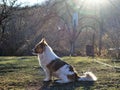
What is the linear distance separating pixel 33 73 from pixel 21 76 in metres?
0.84

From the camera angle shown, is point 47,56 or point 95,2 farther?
point 95,2

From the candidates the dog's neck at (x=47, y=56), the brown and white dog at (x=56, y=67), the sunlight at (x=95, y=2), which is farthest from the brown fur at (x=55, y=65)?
the sunlight at (x=95, y=2)

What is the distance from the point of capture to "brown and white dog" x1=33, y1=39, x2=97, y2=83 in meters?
10.1

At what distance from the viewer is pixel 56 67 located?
10.2 m

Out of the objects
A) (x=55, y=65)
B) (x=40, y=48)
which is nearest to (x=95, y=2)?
(x=40, y=48)

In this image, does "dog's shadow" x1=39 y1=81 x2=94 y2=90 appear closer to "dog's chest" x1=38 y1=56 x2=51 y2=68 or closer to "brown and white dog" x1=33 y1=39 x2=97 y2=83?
"brown and white dog" x1=33 y1=39 x2=97 y2=83

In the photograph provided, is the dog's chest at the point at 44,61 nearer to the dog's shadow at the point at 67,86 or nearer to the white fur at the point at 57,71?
the white fur at the point at 57,71

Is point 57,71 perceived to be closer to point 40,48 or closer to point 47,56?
point 47,56

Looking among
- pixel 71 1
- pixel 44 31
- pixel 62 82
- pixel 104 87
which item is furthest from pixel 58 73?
pixel 71 1

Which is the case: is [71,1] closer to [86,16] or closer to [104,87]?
[86,16]

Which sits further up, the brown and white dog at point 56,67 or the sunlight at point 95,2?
the sunlight at point 95,2

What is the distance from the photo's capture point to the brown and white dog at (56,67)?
33.0 ft

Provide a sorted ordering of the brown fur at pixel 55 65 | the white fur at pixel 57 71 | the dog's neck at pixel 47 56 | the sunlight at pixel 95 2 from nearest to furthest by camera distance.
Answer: the white fur at pixel 57 71, the brown fur at pixel 55 65, the dog's neck at pixel 47 56, the sunlight at pixel 95 2

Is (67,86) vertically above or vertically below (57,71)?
below
